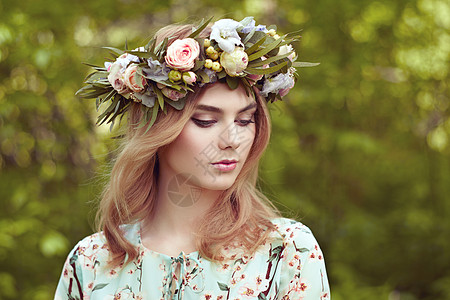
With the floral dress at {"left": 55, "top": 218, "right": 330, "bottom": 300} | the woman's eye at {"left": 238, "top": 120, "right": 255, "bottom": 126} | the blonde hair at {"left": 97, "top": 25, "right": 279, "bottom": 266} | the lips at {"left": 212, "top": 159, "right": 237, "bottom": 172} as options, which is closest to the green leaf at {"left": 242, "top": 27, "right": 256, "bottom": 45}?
the blonde hair at {"left": 97, "top": 25, "right": 279, "bottom": 266}

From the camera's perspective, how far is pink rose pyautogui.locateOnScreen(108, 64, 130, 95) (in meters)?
1.92

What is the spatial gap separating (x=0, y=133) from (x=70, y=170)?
1.75 feet

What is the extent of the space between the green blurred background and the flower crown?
5.11ft

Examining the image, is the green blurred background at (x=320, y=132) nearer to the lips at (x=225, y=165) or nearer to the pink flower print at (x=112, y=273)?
the pink flower print at (x=112, y=273)

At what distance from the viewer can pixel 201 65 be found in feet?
6.02

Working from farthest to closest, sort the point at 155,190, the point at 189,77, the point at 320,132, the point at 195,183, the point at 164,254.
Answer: the point at 320,132 < the point at 155,190 < the point at 164,254 < the point at 195,183 < the point at 189,77

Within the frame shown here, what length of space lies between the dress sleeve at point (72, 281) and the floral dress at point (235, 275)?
103mm

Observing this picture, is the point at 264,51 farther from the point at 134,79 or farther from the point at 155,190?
the point at 155,190

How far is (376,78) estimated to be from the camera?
13.0 ft

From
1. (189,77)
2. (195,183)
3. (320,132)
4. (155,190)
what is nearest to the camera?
(189,77)

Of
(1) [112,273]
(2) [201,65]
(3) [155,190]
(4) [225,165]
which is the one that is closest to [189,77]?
(2) [201,65]

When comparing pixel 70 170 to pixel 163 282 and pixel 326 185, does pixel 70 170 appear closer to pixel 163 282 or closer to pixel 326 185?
pixel 326 185

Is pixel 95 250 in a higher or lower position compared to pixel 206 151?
lower

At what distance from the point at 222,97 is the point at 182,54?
0.17 meters
